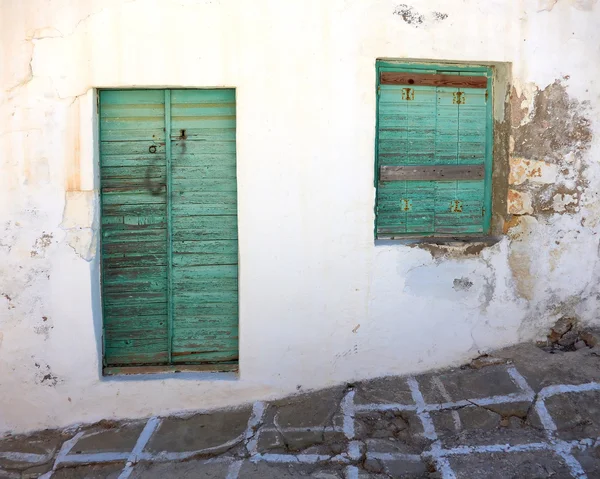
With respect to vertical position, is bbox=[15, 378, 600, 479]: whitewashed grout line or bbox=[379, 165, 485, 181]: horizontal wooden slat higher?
bbox=[379, 165, 485, 181]: horizontal wooden slat

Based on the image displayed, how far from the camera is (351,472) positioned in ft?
10.9

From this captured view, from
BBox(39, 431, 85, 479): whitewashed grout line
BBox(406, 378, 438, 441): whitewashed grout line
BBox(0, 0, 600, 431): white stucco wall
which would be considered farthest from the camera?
BBox(0, 0, 600, 431): white stucco wall

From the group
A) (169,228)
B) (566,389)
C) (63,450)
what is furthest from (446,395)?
(63,450)

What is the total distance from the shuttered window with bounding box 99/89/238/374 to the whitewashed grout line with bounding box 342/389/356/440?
86cm

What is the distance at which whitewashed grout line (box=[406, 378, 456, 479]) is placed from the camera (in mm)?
3301

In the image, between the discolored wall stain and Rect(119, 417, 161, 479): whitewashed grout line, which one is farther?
the discolored wall stain

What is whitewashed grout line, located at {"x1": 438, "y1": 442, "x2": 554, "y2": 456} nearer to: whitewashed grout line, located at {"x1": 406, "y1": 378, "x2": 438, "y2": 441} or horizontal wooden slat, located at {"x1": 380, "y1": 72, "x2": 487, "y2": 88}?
whitewashed grout line, located at {"x1": 406, "y1": 378, "x2": 438, "y2": 441}


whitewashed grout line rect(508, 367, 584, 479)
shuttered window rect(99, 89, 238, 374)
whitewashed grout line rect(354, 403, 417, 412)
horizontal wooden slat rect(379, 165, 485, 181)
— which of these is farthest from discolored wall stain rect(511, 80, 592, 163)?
shuttered window rect(99, 89, 238, 374)

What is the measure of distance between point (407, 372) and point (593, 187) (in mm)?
1988

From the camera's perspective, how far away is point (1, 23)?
12.3 ft

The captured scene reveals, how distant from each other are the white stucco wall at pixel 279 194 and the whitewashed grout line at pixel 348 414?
0.60 ft

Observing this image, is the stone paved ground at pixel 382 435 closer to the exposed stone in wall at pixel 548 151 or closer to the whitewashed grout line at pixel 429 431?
the whitewashed grout line at pixel 429 431

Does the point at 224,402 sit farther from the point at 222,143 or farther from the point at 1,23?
the point at 1,23

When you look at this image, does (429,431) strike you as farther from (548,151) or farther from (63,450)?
(63,450)
